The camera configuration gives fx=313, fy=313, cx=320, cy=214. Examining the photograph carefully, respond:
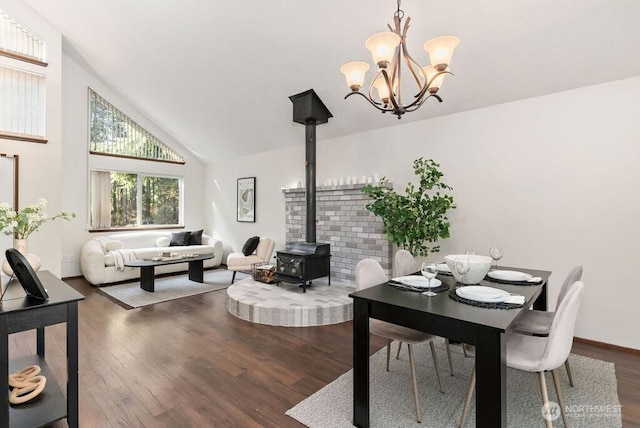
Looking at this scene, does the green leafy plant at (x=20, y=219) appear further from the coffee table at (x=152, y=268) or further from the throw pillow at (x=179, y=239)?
the throw pillow at (x=179, y=239)

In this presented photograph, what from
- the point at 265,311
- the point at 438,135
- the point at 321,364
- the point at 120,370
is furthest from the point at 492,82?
the point at 120,370

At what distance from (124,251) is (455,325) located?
569cm

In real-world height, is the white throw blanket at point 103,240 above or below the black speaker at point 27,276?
below

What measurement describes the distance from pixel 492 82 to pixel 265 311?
347cm

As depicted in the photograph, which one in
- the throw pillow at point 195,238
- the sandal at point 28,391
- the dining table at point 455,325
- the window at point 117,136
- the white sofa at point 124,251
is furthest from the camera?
the throw pillow at point 195,238

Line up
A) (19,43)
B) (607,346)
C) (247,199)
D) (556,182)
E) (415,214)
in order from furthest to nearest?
(247,199)
(19,43)
(415,214)
(556,182)
(607,346)

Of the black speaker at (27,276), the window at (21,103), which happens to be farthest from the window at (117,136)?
the black speaker at (27,276)

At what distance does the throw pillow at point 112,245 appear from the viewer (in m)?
5.55

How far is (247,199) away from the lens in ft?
21.5

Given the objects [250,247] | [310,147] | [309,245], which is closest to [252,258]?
[250,247]

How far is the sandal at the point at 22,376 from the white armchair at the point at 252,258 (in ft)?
10.6

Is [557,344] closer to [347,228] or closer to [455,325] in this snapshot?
[455,325]

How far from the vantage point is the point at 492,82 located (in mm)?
3281

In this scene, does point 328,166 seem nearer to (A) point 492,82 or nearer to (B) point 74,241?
(A) point 492,82
